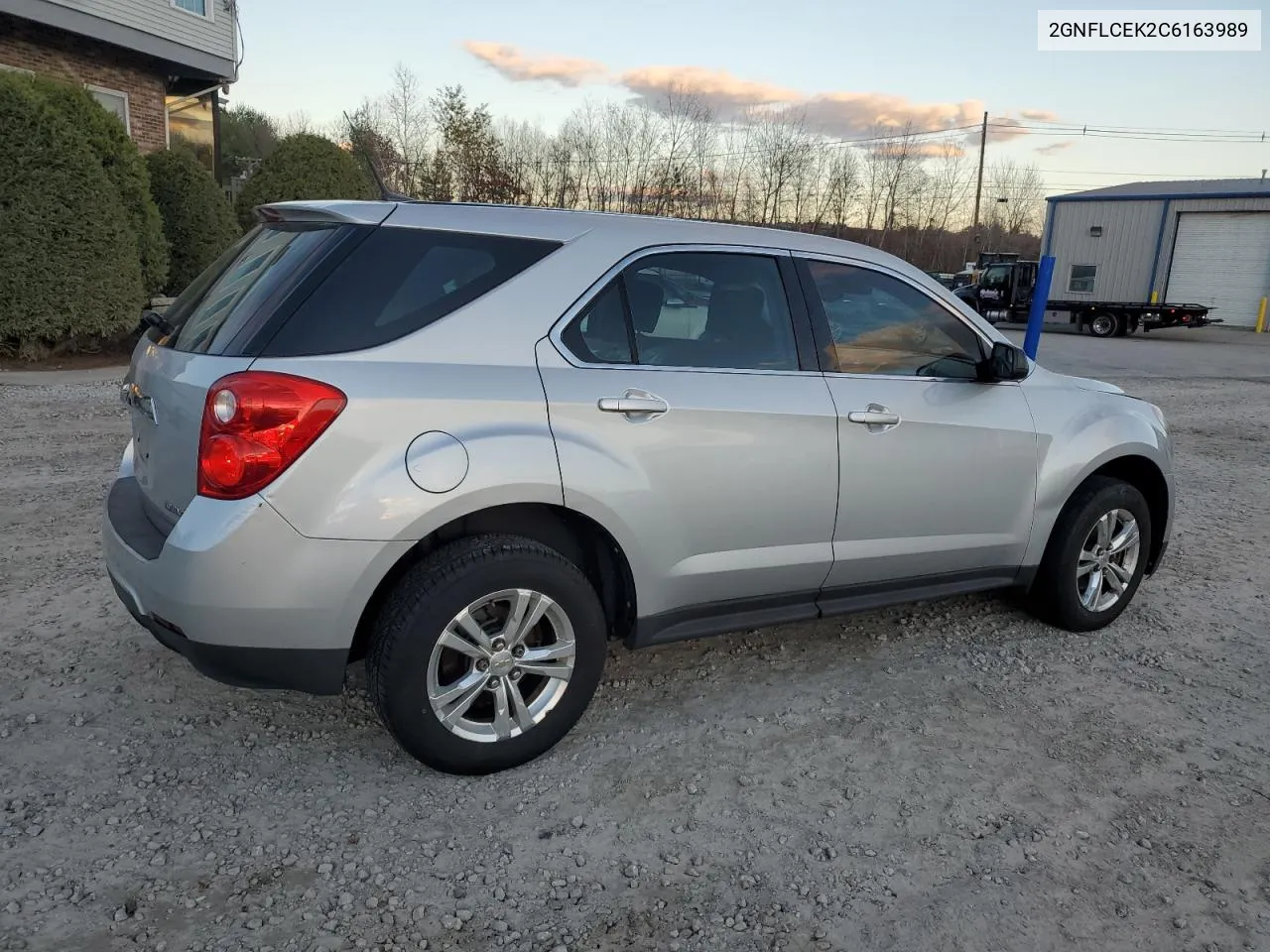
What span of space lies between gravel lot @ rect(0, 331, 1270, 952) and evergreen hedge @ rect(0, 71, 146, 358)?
7.56m

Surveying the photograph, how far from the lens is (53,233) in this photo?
10766mm

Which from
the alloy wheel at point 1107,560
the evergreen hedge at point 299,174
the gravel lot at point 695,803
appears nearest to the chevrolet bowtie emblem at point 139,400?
the gravel lot at point 695,803

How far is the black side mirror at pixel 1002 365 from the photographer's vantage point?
12.8 ft

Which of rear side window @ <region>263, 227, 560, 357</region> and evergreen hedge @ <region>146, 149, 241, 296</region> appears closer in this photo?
rear side window @ <region>263, 227, 560, 357</region>

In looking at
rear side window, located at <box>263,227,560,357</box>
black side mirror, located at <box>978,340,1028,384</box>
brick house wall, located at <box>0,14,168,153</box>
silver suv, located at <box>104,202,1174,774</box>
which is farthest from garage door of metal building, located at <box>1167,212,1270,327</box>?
rear side window, located at <box>263,227,560,357</box>

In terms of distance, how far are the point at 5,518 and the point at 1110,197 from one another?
3384 centimetres

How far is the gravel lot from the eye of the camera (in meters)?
2.50

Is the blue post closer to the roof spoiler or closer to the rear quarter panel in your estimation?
the rear quarter panel

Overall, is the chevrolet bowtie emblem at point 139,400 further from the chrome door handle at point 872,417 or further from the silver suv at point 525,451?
the chrome door handle at point 872,417

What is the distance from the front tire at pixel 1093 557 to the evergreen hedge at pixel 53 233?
1083cm

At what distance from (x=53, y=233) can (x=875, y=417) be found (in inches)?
418

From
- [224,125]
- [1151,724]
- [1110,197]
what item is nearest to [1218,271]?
[1110,197]

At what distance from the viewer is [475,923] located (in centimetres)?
Answer: 247

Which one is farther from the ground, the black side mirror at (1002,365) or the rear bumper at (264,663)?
the black side mirror at (1002,365)
